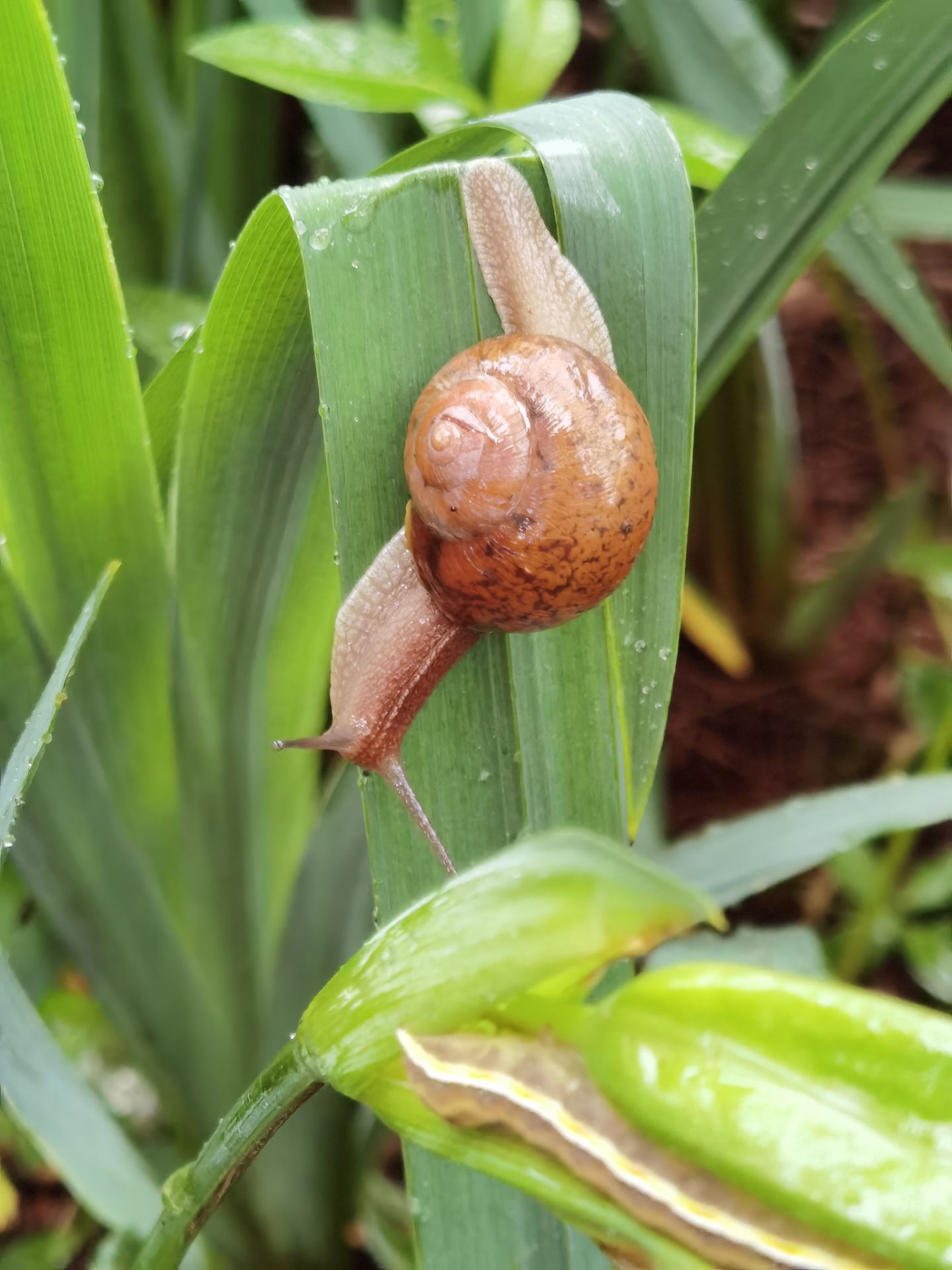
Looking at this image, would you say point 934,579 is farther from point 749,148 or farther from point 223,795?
point 223,795

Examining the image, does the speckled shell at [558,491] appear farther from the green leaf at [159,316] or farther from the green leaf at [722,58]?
the green leaf at [722,58]

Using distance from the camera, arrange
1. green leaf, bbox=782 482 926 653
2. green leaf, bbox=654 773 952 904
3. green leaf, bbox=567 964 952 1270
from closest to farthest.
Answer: green leaf, bbox=567 964 952 1270
green leaf, bbox=654 773 952 904
green leaf, bbox=782 482 926 653

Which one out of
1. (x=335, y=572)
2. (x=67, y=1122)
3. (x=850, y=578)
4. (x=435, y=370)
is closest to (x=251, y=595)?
(x=335, y=572)

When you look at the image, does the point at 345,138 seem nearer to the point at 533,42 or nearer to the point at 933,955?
the point at 533,42

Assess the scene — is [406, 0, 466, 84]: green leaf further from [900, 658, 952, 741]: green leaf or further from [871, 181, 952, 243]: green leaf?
[900, 658, 952, 741]: green leaf

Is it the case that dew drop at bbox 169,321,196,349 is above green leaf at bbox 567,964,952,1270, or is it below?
above

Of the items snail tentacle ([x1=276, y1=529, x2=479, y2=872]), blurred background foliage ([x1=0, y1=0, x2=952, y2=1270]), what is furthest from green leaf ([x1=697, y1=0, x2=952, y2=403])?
snail tentacle ([x1=276, y1=529, x2=479, y2=872])

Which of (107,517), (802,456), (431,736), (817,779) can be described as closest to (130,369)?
(107,517)
